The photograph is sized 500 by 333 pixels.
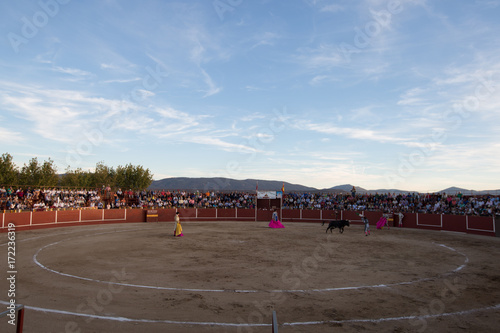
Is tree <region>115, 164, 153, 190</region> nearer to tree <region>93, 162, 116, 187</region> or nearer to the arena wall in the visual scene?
tree <region>93, 162, 116, 187</region>

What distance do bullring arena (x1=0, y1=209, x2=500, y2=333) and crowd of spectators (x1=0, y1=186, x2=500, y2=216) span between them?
42.9 feet

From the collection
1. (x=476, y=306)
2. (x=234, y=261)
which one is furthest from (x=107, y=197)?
(x=476, y=306)

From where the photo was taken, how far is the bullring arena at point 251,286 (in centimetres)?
734

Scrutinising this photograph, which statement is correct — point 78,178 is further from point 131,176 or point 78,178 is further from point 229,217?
point 229,217

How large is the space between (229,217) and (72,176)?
76.9m

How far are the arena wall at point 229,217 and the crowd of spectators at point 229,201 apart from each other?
5.83ft

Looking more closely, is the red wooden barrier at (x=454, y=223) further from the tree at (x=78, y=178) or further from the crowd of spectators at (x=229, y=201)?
the tree at (x=78, y=178)

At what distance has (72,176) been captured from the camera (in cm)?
9956

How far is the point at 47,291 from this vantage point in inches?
370

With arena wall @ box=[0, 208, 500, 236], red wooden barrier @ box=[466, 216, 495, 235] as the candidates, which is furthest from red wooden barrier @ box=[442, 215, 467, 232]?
red wooden barrier @ box=[466, 216, 495, 235]

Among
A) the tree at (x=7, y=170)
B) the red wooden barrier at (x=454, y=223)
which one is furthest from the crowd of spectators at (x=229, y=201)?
the tree at (x=7, y=170)

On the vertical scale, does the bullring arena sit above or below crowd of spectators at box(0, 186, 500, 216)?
below

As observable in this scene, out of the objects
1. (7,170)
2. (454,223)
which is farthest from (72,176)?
(454,223)

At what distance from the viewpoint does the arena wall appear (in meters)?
26.9
